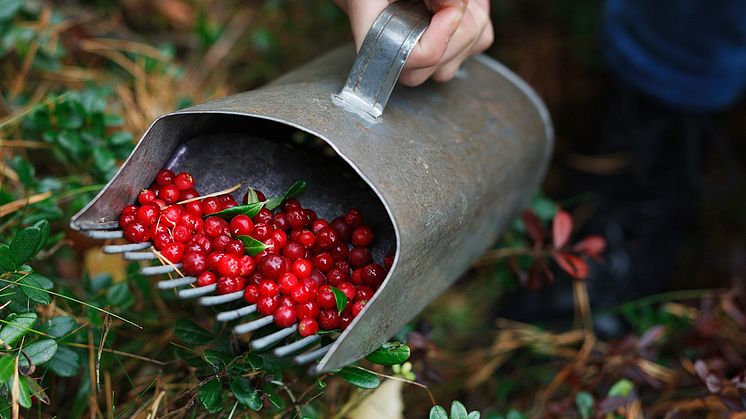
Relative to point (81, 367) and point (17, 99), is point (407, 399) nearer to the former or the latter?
point (81, 367)

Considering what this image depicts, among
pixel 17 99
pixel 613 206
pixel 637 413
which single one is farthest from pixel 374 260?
pixel 613 206

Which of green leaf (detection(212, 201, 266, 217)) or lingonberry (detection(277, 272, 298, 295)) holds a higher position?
green leaf (detection(212, 201, 266, 217))

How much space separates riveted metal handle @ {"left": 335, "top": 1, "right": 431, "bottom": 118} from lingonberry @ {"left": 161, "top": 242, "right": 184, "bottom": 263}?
0.31 metres

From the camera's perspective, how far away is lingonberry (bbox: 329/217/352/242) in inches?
40.8

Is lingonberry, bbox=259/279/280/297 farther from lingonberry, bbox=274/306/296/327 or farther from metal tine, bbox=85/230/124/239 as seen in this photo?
metal tine, bbox=85/230/124/239

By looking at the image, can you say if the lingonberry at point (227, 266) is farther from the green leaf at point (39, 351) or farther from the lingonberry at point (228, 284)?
the green leaf at point (39, 351)

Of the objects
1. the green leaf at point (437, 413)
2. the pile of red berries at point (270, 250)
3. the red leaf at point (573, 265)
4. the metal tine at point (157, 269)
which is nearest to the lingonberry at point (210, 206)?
the pile of red berries at point (270, 250)

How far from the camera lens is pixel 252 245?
94 cm

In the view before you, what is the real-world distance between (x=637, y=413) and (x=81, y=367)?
1.06 meters

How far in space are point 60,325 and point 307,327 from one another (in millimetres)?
435

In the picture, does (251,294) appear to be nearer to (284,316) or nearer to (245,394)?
(284,316)

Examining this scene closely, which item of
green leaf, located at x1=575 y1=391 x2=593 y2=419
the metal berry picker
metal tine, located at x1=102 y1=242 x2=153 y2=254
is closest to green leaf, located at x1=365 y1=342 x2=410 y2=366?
the metal berry picker

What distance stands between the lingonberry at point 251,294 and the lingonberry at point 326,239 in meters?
0.13

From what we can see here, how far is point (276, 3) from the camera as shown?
2053 millimetres
